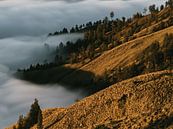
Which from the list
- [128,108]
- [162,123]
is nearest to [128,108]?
[128,108]

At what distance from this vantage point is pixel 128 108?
479 ft

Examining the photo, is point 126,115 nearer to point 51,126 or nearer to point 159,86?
point 159,86

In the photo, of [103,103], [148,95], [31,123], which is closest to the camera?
[148,95]

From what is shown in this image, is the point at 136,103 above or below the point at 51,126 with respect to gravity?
above

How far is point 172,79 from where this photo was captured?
147750mm

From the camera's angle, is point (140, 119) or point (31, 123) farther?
point (31, 123)

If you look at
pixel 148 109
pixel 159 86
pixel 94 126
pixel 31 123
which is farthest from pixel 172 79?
pixel 31 123

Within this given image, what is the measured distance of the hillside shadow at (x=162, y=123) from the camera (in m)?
125

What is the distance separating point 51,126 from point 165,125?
158 feet

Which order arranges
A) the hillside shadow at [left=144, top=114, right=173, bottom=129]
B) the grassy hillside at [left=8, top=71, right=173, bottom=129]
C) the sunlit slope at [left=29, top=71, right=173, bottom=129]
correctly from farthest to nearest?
the sunlit slope at [left=29, top=71, right=173, bottom=129] < the grassy hillside at [left=8, top=71, right=173, bottom=129] < the hillside shadow at [left=144, top=114, right=173, bottom=129]

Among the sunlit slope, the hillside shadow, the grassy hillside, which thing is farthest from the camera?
the sunlit slope

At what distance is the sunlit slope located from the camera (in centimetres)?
13225

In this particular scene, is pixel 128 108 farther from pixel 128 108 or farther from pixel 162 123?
pixel 162 123

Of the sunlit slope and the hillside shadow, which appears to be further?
the sunlit slope
